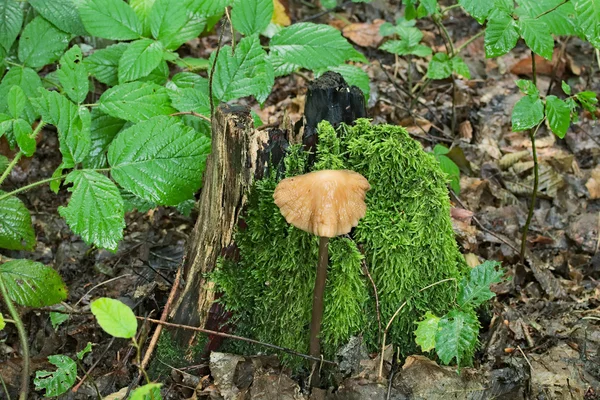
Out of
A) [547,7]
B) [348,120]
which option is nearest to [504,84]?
[547,7]

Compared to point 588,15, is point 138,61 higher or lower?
lower

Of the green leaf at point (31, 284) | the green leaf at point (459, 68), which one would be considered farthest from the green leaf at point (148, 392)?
the green leaf at point (459, 68)

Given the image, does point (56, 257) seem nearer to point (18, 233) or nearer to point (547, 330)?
point (18, 233)

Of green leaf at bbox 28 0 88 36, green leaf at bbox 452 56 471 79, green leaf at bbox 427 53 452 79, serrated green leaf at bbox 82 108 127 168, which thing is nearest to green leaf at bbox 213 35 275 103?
serrated green leaf at bbox 82 108 127 168

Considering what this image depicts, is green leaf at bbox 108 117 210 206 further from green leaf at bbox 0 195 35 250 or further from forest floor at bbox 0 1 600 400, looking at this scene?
green leaf at bbox 0 195 35 250

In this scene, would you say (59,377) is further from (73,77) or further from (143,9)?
(143,9)

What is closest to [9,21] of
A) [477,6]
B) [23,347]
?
[23,347]

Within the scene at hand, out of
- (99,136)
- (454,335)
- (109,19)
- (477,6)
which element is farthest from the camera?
(99,136)
